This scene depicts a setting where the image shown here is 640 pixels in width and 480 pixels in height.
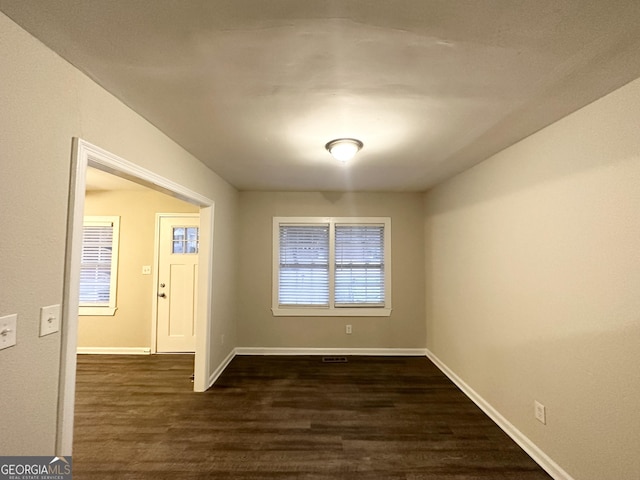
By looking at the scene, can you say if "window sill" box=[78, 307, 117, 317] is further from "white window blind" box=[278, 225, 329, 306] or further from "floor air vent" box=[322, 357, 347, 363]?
"floor air vent" box=[322, 357, 347, 363]

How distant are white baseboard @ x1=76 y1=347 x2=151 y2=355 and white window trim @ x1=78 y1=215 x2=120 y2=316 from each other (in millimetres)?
515

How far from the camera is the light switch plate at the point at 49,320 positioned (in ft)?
3.99

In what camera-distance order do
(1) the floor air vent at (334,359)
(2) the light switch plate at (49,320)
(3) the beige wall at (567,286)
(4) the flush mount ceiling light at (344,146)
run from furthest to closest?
(1) the floor air vent at (334,359), (4) the flush mount ceiling light at (344,146), (3) the beige wall at (567,286), (2) the light switch plate at (49,320)

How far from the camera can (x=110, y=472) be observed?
1.88 m

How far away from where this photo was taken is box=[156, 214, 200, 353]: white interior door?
417cm

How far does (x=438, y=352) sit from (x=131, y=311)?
14.9 ft

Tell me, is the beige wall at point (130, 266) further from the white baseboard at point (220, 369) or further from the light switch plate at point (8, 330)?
the light switch plate at point (8, 330)

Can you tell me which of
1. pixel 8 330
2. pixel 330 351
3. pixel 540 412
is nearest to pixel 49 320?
pixel 8 330

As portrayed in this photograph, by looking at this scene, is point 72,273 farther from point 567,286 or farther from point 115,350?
point 115,350

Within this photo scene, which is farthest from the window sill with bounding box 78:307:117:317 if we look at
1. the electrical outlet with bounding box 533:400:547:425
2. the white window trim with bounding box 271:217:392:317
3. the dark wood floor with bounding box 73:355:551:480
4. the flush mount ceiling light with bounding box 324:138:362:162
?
the electrical outlet with bounding box 533:400:547:425

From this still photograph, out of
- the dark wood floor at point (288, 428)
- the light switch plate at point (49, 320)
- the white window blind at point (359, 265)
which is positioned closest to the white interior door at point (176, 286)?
the dark wood floor at point (288, 428)

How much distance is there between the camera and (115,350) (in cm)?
412

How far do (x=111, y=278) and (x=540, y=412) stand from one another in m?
5.30

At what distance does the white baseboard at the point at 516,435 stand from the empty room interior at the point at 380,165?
18mm
